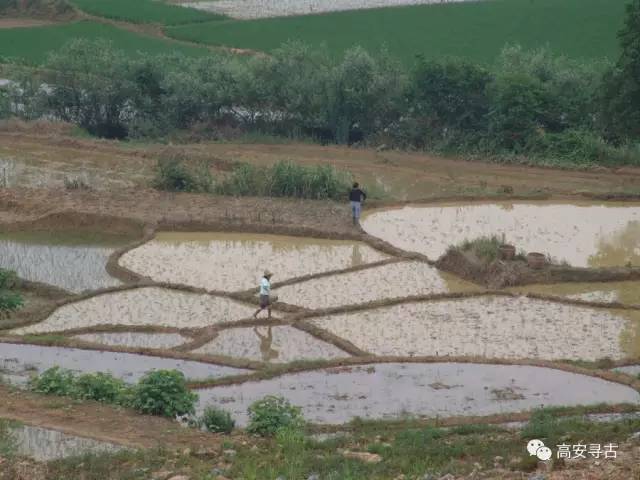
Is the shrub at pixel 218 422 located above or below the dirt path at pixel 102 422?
above

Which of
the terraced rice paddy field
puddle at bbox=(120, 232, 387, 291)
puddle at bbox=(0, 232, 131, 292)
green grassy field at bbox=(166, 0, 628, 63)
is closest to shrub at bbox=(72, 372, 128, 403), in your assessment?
the terraced rice paddy field

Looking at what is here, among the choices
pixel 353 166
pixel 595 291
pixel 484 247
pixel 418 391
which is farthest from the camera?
pixel 353 166

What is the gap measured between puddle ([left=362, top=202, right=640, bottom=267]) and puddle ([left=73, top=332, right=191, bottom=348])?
5797 mm

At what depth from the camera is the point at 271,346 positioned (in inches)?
645

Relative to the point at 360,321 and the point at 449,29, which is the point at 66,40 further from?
the point at 360,321

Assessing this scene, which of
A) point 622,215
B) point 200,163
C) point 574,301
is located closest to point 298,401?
point 574,301

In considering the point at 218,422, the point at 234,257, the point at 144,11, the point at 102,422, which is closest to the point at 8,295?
the point at 234,257

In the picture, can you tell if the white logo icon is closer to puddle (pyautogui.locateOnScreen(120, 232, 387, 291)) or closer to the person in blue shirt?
puddle (pyautogui.locateOnScreen(120, 232, 387, 291))

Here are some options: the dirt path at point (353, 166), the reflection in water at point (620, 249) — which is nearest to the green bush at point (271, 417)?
the reflection in water at point (620, 249)

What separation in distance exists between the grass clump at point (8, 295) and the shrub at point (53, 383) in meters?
4.42

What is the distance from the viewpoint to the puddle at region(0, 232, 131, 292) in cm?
1981

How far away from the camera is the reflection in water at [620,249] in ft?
66.7

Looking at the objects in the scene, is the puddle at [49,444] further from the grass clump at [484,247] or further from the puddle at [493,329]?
the grass clump at [484,247]

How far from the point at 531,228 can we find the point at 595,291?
3522mm
